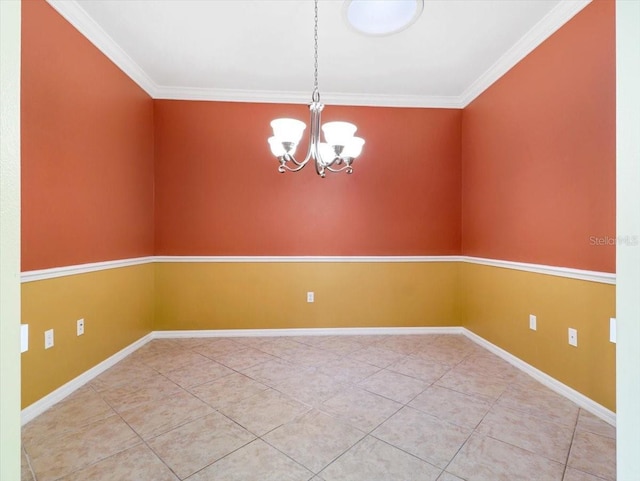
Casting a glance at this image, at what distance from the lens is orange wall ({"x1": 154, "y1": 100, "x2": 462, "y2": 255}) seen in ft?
11.0

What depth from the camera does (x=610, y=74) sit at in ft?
6.04

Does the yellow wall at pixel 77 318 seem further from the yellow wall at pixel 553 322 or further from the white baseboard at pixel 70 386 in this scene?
the yellow wall at pixel 553 322

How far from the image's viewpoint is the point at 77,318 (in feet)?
7.54

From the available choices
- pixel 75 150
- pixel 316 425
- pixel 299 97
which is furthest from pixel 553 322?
pixel 75 150

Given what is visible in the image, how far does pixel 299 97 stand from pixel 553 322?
3.11 meters

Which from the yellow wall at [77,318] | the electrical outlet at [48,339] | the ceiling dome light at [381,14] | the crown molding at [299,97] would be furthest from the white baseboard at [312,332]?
the ceiling dome light at [381,14]

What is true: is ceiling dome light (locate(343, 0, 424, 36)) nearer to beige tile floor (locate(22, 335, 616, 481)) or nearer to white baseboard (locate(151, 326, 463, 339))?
beige tile floor (locate(22, 335, 616, 481))

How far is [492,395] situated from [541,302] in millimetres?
833

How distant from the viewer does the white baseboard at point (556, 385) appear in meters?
1.88

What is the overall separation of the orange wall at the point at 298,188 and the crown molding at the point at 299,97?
0.20ft

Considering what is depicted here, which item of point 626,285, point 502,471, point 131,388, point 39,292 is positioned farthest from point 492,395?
point 39,292

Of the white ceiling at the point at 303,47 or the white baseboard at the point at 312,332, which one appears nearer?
the white ceiling at the point at 303,47

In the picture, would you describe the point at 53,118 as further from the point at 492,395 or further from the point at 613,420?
the point at 613,420

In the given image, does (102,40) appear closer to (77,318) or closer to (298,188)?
(298,188)
